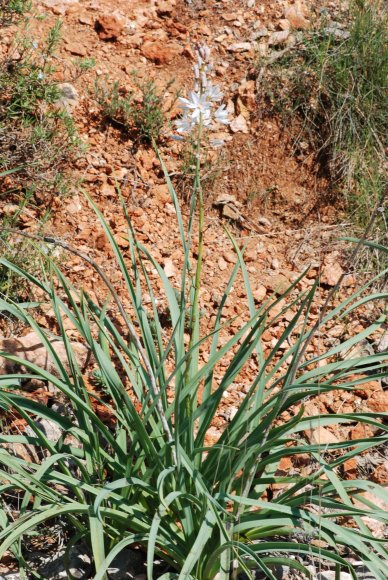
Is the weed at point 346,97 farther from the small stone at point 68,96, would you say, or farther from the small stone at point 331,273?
the small stone at point 68,96

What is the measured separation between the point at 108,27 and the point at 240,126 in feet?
3.08

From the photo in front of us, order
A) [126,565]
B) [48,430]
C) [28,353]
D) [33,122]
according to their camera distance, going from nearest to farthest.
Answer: [126,565], [48,430], [28,353], [33,122]

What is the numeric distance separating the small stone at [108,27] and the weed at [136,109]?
387mm

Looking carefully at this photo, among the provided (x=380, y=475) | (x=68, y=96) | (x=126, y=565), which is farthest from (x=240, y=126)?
(x=126, y=565)

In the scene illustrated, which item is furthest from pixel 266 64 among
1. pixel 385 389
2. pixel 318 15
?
pixel 385 389

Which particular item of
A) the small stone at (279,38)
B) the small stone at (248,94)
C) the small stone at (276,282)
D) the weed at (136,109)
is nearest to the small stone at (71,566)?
the small stone at (276,282)

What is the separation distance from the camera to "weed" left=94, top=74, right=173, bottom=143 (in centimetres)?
400

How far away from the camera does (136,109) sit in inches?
159

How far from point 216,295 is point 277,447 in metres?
1.14

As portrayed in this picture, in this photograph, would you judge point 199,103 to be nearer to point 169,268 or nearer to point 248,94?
A: point 169,268

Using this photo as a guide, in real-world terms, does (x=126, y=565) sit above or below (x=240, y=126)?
below

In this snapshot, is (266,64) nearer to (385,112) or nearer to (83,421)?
(385,112)

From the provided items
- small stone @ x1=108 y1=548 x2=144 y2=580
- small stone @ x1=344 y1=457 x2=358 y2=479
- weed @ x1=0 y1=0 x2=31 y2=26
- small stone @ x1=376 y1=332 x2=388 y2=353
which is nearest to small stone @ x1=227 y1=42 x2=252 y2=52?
weed @ x1=0 y1=0 x2=31 y2=26

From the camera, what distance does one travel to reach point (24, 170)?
12.3ft
